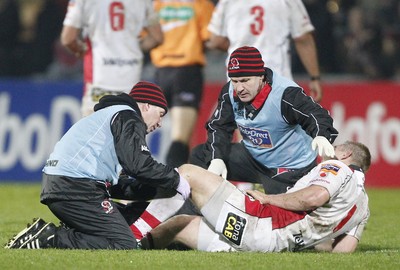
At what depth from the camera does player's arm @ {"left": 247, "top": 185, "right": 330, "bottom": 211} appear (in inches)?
330

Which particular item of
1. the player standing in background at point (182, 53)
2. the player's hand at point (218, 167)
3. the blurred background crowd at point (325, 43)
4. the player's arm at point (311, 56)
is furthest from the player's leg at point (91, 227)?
the blurred background crowd at point (325, 43)

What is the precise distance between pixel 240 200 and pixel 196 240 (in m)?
0.57

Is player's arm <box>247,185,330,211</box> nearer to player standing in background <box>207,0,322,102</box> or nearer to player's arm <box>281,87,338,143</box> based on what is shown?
player's arm <box>281,87,338,143</box>

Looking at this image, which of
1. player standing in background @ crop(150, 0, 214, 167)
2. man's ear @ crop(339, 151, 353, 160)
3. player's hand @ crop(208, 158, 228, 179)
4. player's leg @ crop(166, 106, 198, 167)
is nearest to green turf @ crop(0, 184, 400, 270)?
man's ear @ crop(339, 151, 353, 160)

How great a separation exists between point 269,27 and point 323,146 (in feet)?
11.7

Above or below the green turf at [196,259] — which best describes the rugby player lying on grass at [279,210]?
above

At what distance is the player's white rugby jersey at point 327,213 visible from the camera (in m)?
8.46

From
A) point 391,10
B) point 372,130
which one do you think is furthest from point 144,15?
point 391,10

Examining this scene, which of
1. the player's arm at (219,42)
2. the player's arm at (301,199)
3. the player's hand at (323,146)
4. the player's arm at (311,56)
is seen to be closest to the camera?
the player's arm at (301,199)

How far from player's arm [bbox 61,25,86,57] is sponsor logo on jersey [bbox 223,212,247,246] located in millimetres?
4426

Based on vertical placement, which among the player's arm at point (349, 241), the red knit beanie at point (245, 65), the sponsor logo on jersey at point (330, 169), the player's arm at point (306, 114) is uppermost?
the red knit beanie at point (245, 65)

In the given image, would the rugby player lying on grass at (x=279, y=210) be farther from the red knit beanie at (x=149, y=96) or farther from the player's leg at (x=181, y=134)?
the player's leg at (x=181, y=134)

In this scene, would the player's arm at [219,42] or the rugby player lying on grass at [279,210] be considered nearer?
the rugby player lying on grass at [279,210]

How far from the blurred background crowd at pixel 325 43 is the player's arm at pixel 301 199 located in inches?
348
